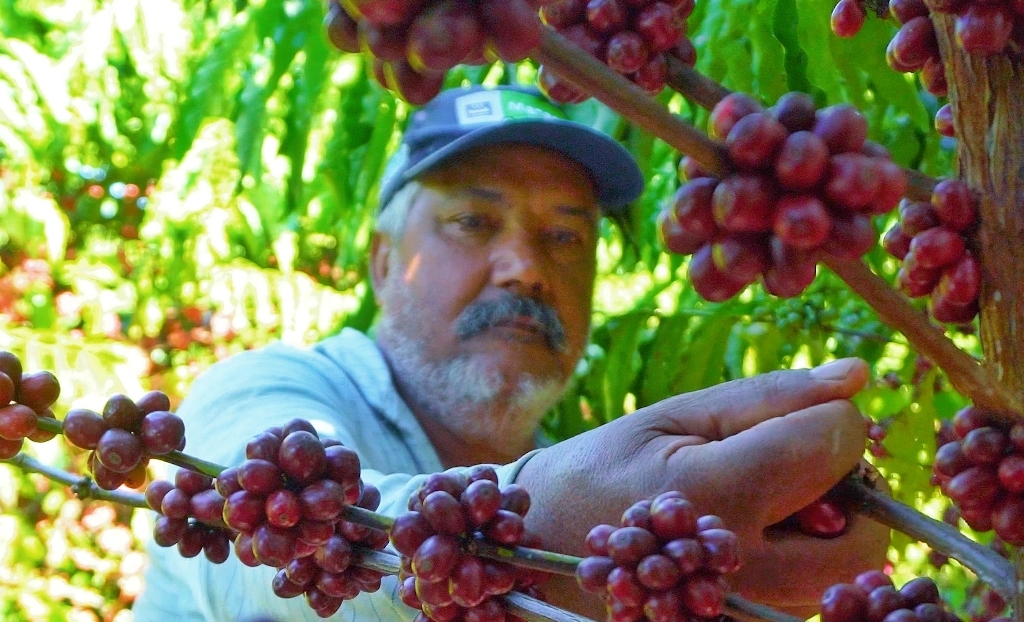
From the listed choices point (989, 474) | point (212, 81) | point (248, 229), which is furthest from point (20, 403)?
point (248, 229)

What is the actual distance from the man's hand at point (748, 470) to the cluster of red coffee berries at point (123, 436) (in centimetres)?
18

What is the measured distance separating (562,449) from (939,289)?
205 millimetres

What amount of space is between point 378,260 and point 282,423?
3.14ft

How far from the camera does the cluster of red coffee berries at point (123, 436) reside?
489mm

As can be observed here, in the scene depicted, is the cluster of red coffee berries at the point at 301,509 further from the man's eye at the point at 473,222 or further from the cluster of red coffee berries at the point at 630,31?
the man's eye at the point at 473,222

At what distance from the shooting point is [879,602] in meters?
0.37

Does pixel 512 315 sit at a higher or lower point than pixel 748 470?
lower

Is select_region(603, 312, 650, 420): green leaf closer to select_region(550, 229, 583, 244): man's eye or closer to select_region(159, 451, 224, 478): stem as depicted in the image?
select_region(550, 229, 583, 244): man's eye

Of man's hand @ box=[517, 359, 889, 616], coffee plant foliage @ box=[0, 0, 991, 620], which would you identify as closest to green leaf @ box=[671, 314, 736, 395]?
coffee plant foliage @ box=[0, 0, 991, 620]

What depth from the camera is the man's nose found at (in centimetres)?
145

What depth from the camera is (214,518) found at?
52 centimetres

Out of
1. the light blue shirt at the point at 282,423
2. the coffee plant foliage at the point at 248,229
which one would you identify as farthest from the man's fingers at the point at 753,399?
the coffee plant foliage at the point at 248,229

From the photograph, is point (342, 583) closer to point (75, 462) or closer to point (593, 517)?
point (593, 517)

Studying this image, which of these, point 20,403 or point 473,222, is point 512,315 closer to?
point 473,222
